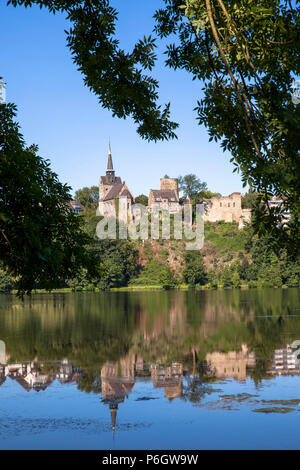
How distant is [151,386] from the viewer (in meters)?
18.1

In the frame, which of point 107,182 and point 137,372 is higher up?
point 107,182

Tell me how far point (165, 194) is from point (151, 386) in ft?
347

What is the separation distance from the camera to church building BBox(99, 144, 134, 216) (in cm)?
12306

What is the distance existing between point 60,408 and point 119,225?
8727 centimetres

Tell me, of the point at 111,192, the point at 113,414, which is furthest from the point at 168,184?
the point at 113,414

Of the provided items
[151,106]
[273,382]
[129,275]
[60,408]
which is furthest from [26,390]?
[129,275]

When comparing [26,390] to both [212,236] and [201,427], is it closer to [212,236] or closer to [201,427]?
[201,427]

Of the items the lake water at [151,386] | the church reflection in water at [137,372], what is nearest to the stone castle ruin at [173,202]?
the lake water at [151,386]

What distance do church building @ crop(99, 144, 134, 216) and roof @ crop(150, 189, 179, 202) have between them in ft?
18.0

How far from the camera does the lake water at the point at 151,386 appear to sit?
12812mm

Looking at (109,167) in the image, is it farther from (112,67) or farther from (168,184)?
(112,67)

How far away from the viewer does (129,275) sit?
97.1 meters

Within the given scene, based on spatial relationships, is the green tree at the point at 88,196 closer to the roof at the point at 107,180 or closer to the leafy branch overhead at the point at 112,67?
the roof at the point at 107,180

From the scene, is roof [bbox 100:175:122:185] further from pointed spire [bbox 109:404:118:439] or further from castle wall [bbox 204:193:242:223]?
pointed spire [bbox 109:404:118:439]
